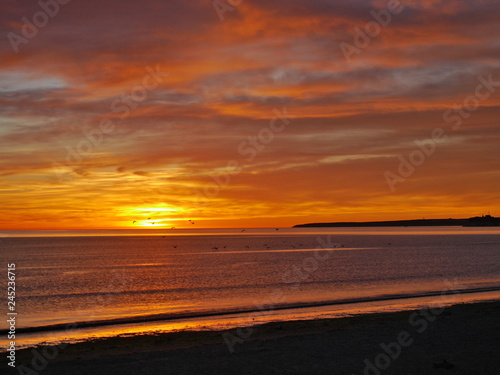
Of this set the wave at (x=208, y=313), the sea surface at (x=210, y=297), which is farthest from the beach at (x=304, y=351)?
the wave at (x=208, y=313)

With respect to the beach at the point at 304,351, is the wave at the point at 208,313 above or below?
above

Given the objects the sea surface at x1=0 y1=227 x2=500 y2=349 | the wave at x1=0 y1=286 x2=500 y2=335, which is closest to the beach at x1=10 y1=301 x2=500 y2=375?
the sea surface at x1=0 y1=227 x2=500 y2=349

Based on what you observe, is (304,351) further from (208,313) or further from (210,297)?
(210,297)

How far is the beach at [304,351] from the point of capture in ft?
59.3

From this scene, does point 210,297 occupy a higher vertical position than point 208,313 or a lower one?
higher

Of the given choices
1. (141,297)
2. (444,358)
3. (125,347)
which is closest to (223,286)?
(141,297)

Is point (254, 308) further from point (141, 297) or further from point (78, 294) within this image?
point (78, 294)

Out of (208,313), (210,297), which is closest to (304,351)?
(208,313)

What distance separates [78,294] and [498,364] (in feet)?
142

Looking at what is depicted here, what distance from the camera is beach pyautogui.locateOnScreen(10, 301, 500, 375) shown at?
59.3 feet

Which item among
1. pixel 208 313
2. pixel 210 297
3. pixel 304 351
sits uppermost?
pixel 210 297

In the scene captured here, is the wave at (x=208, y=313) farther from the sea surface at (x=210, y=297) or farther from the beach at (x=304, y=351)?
the beach at (x=304, y=351)

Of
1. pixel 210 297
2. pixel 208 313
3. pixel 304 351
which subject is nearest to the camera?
pixel 304 351

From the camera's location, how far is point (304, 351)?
20.9 metres
